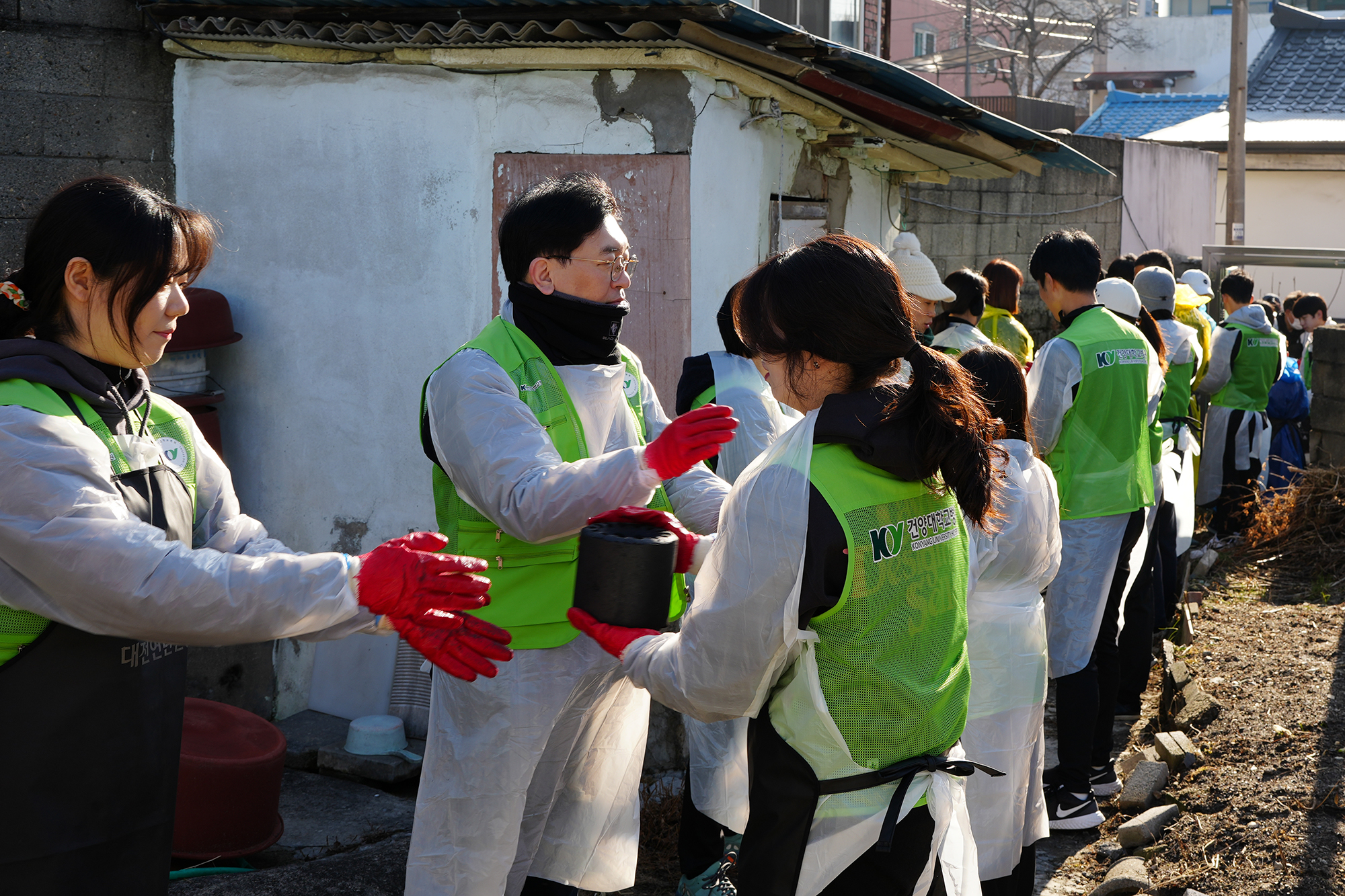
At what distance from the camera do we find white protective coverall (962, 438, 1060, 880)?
10.1 ft

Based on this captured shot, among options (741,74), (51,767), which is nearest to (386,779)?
(51,767)

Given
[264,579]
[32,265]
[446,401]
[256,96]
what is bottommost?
[264,579]

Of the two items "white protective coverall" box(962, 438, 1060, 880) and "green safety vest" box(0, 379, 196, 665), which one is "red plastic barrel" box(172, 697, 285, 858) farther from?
"white protective coverall" box(962, 438, 1060, 880)

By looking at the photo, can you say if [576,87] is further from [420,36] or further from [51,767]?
[51,767]

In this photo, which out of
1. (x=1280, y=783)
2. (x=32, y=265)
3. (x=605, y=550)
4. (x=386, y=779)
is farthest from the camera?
(x=386, y=779)

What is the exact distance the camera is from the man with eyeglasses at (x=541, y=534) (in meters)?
2.63

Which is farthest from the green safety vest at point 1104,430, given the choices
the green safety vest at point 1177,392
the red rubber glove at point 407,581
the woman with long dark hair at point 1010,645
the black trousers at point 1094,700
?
the red rubber glove at point 407,581

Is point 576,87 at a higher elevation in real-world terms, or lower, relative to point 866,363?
higher

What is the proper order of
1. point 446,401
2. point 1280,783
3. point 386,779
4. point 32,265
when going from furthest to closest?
point 386,779 < point 1280,783 < point 446,401 < point 32,265

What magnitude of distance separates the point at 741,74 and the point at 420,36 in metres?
1.36

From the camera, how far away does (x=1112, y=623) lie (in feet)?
15.9

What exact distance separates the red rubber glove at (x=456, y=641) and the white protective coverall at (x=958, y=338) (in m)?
3.51

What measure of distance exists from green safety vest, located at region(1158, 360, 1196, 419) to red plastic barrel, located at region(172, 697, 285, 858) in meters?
5.05

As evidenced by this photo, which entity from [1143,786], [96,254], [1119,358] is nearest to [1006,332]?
[1119,358]
